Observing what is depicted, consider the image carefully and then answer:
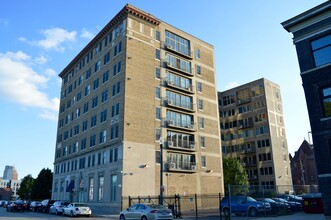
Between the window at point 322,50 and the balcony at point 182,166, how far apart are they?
25.4 metres

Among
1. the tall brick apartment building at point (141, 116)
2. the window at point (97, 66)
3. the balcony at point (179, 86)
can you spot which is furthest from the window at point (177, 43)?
the window at point (97, 66)

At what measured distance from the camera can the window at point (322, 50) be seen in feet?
69.2

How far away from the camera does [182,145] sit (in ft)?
149

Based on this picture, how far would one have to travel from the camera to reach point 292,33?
23.1 meters

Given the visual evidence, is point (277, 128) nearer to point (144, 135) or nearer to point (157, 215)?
point (144, 135)

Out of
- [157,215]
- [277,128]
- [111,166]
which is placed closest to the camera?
[157,215]

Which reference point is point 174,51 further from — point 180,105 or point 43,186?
point 43,186

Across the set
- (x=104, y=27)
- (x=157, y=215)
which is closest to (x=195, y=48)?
(x=104, y=27)

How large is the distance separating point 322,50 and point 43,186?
73654 millimetres

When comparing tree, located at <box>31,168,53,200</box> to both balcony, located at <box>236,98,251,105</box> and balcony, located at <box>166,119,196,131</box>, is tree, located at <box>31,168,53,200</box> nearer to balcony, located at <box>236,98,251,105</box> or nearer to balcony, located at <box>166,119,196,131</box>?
balcony, located at <box>166,119,196,131</box>

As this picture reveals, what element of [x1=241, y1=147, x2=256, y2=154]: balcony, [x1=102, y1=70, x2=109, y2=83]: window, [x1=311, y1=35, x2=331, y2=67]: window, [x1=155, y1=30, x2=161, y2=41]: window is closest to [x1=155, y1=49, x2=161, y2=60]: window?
[x1=155, y1=30, x2=161, y2=41]: window

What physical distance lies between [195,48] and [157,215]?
3664 cm

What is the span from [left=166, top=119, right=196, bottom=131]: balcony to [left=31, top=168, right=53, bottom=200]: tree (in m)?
46.4

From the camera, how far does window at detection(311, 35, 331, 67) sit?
69.2ft
